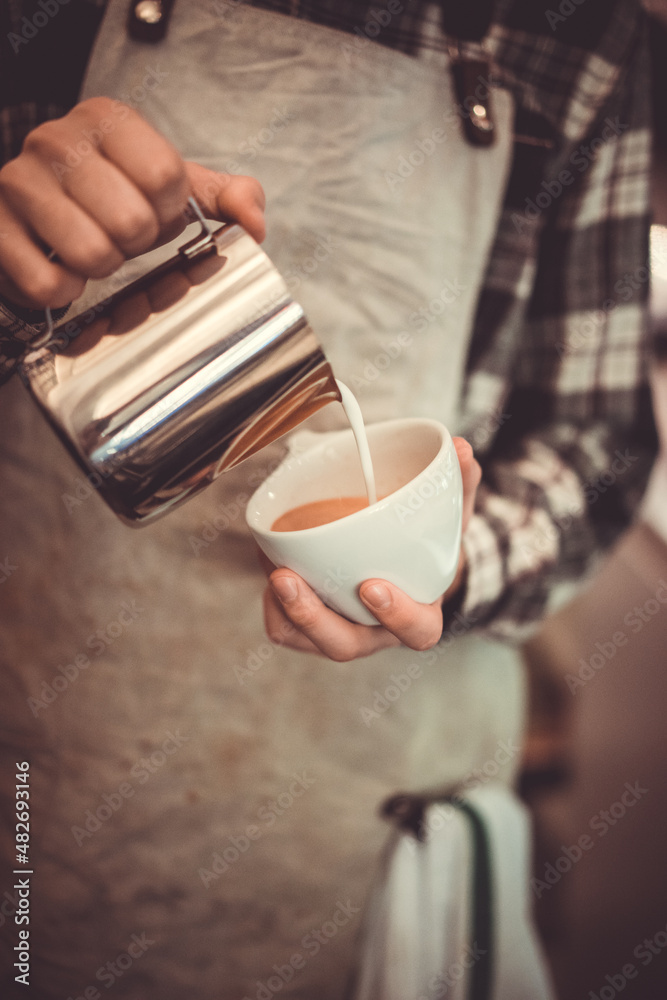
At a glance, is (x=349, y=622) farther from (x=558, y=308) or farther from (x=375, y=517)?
(x=558, y=308)

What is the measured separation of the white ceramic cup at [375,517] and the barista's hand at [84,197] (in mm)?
186

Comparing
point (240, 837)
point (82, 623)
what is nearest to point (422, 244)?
point (82, 623)

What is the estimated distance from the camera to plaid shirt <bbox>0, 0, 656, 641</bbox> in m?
0.57

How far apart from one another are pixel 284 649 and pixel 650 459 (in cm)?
46

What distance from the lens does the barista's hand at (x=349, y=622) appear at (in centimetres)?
37

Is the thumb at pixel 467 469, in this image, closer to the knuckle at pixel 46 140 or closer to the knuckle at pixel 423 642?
the knuckle at pixel 423 642

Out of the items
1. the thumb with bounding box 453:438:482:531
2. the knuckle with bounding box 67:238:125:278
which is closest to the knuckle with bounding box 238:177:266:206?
the knuckle with bounding box 67:238:125:278

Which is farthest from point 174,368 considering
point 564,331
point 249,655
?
point 564,331

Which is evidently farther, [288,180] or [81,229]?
[288,180]

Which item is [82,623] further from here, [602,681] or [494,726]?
[602,681]

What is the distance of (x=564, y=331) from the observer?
65cm

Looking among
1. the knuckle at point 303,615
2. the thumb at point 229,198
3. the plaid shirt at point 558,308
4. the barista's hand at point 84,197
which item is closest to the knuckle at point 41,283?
the barista's hand at point 84,197

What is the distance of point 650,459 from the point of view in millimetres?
641

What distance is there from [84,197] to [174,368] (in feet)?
0.34
